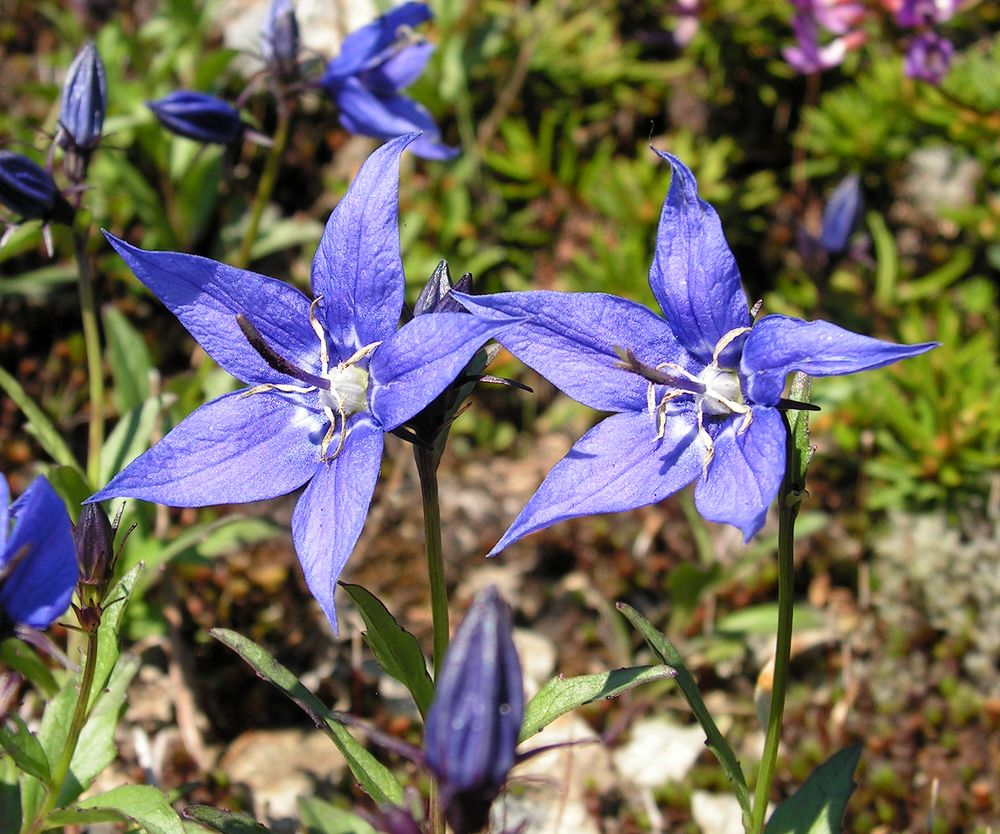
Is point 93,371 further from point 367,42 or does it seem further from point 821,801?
point 821,801

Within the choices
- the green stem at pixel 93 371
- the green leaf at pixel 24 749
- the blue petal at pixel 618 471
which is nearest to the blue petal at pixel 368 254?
the blue petal at pixel 618 471

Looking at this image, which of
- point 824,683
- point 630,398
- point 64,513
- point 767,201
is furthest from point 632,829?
point 767,201

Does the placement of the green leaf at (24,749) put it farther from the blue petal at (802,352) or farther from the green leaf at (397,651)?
the blue petal at (802,352)

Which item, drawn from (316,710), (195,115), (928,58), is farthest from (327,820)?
(928,58)

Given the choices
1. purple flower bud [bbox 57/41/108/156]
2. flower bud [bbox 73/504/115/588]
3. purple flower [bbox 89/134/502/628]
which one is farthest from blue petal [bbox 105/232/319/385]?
purple flower bud [bbox 57/41/108/156]

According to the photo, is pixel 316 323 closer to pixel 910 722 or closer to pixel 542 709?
pixel 542 709

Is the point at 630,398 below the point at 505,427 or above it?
above
